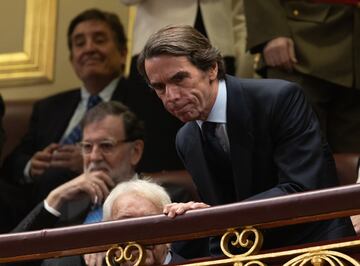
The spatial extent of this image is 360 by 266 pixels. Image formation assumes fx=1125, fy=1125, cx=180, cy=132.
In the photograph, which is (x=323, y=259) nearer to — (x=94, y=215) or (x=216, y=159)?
(x=216, y=159)

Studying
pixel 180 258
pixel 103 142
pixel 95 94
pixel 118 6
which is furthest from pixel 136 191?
pixel 118 6

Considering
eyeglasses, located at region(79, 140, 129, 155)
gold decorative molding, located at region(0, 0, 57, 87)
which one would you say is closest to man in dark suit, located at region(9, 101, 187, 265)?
eyeglasses, located at region(79, 140, 129, 155)

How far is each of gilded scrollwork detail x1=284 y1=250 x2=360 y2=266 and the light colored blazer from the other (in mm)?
1392

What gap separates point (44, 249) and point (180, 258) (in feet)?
0.99

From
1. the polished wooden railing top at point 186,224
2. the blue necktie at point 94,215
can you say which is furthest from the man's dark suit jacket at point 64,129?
the polished wooden railing top at point 186,224

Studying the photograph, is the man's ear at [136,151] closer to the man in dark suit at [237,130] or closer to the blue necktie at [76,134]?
the blue necktie at [76,134]

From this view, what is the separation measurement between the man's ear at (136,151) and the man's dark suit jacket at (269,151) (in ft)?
2.56

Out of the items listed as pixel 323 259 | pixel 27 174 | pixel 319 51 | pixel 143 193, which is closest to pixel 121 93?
pixel 27 174

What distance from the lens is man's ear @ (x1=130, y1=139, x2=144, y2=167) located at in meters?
3.04

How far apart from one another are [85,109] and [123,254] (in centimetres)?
164

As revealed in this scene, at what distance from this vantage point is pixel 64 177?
319 cm

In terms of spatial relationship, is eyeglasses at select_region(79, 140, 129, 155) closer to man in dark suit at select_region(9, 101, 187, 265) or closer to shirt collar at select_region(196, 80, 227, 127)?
man in dark suit at select_region(9, 101, 187, 265)

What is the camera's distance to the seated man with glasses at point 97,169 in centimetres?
278

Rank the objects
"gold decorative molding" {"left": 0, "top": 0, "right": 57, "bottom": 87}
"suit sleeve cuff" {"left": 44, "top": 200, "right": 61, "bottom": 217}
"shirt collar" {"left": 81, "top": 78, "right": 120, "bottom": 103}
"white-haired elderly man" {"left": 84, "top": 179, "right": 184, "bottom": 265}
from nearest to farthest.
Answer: "white-haired elderly man" {"left": 84, "top": 179, "right": 184, "bottom": 265} → "suit sleeve cuff" {"left": 44, "top": 200, "right": 61, "bottom": 217} → "shirt collar" {"left": 81, "top": 78, "right": 120, "bottom": 103} → "gold decorative molding" {"left": 0, "top": 0, "right": 57, "bottom": 87}
